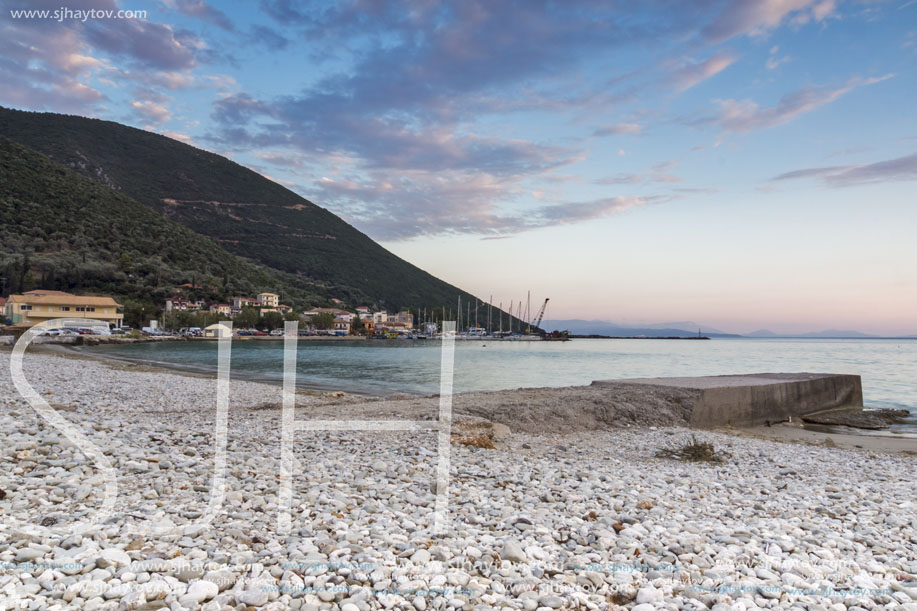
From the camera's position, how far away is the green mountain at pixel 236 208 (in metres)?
103

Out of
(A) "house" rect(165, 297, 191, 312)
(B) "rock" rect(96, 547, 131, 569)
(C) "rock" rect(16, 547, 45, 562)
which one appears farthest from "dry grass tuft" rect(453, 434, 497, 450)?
(A) "house" rect(165, 297, 191, 312)

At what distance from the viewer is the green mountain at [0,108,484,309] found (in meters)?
103

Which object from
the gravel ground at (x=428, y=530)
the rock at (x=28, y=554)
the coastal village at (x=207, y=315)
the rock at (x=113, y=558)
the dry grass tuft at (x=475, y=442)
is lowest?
the dry grass tuft at (x=475, y=442)

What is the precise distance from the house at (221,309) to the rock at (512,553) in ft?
259

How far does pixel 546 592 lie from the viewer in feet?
10.5

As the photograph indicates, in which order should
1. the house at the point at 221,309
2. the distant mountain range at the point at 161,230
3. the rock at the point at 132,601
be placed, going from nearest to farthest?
1. the rock at the point at 132,601
2. the distant mountain range at the point at 161,230
3. the house at the point at 221,309

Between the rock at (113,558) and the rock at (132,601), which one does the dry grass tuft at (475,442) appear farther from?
the rock at (132,601)

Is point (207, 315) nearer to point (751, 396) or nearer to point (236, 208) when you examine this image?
point (236, 208)

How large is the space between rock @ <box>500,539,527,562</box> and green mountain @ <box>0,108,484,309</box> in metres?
93.9

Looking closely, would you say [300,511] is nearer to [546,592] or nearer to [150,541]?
[150,541]

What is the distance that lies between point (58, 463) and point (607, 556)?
4.92m

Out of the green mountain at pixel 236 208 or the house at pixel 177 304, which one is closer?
the house at pixel 177 304

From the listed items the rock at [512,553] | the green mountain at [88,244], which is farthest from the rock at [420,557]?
the green mountain at [88,244]

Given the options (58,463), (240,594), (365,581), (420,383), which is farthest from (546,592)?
(420,383)
